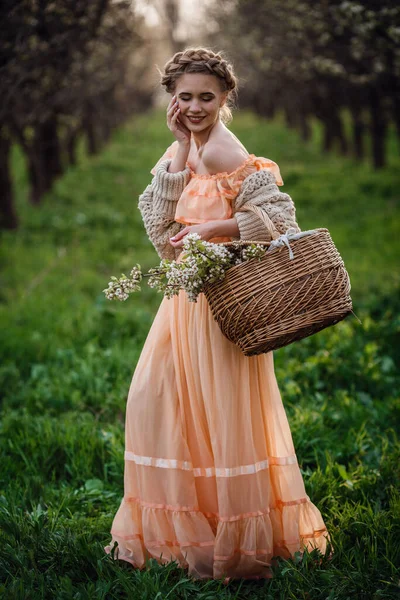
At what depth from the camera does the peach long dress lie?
2924 millimetres

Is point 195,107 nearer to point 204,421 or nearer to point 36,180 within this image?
point 204,421

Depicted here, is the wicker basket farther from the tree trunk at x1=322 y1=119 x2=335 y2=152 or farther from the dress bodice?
the tree trunk at x1=322 y1=119 x2=335 y2=152

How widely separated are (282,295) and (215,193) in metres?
0.56

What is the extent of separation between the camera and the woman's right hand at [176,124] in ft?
9.61

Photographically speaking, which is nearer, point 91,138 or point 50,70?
point 50,70

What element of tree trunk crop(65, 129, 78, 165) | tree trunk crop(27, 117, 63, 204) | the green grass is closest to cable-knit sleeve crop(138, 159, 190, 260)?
the green grass

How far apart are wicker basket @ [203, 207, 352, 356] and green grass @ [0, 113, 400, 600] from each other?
107 cm

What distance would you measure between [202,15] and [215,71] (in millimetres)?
22757

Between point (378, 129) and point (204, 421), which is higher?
point (378, 129)

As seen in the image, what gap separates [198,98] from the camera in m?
2.86

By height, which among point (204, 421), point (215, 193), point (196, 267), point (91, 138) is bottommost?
point (204, 421)

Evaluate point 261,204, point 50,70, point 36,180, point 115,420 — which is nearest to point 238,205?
point 261,204

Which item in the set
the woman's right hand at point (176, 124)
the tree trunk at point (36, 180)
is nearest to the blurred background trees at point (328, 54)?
the woman's right hand at point (176, 124)

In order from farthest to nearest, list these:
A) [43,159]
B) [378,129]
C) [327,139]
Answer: [327,139]
[378,129]
[43,159]
